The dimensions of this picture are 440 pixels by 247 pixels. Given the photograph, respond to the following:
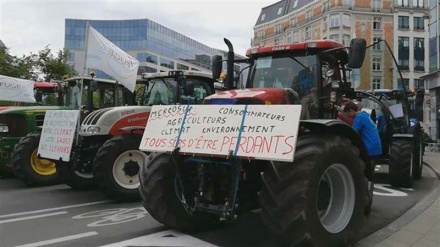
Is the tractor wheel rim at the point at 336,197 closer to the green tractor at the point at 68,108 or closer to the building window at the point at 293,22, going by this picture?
the green tractor at the point at 68,108

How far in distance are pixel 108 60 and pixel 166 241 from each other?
5532 mm

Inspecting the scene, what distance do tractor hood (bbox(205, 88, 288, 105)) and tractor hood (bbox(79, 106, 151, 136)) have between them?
3050 millimetres

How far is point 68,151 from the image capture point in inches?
311

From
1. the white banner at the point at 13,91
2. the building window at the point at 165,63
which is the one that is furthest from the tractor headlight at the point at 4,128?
the building window at the point at 165,63

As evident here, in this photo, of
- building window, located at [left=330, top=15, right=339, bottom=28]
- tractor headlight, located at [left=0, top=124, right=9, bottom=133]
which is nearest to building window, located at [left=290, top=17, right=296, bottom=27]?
building window, located at [left=330, top=15, right=339, bottom=28]

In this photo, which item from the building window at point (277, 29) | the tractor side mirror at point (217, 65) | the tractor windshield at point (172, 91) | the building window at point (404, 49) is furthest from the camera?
the building window at point (277, 29)

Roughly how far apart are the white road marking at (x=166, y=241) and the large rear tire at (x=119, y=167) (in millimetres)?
2091

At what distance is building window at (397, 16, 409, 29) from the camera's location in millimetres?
65812

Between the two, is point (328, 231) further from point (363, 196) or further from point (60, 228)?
point (60, 228)

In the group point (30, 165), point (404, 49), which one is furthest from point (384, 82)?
point (404, 49)

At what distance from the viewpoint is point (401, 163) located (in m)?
9.24

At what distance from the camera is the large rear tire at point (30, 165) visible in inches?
369

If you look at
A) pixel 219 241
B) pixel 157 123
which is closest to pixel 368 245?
pixel 219 241

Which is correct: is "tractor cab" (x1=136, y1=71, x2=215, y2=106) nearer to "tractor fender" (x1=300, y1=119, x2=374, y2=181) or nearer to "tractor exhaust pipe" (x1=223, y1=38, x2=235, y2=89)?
"tractor exhaust pipe" (x1=223, y1=38, x2=235, y2=89)
